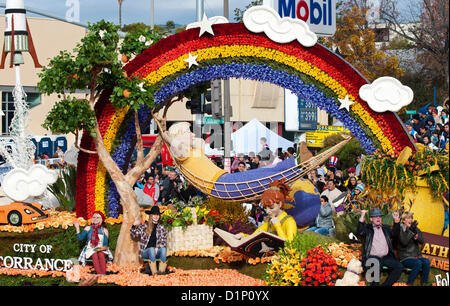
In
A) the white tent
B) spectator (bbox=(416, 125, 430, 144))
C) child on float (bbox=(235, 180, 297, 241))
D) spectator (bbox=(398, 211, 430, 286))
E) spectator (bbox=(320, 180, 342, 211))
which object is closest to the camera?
spectator (bbox=(398, 211, 430, 286))

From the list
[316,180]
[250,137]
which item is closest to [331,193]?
[316,180]

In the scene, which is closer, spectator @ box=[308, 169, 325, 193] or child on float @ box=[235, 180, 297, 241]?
child on float @ box=[235, 180, 297, 241]

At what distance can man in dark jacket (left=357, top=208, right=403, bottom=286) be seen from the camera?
7.72 m

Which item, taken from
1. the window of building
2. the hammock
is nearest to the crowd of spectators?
the hammock

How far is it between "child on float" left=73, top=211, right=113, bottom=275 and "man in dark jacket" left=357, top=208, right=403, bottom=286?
13.5 feet

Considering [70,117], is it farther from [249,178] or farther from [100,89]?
[249,178]

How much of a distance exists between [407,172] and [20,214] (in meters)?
6.46

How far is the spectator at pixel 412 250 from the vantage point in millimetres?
7668

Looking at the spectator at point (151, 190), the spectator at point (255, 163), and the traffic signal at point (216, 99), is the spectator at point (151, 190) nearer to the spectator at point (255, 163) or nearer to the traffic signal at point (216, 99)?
the traffic signal at point (216, 99)

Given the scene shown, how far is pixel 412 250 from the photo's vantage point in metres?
7.82

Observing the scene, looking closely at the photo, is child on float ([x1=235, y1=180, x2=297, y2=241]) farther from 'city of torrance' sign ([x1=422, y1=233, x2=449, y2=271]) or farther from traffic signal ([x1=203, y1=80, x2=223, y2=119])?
traffic signal ([x1=203, y1=80, x2=223, y2=119])

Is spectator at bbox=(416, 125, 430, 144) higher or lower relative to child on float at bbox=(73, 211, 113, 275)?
higher

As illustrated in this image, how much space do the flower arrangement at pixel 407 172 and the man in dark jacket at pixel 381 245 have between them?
0.78m

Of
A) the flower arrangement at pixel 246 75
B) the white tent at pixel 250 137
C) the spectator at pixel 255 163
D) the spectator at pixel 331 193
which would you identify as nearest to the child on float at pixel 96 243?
the flower arrangement at pixel 246 75
